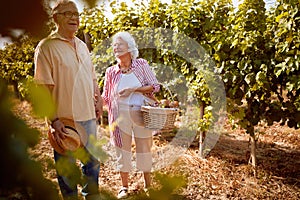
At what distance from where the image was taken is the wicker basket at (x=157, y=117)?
2.85m

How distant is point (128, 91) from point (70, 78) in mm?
836

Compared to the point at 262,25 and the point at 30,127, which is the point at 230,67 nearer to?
the point at 262,25

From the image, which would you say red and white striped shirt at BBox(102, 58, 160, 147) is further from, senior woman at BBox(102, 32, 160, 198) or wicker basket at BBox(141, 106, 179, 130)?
wicker basket at BBox(141, 106, 179, 130)

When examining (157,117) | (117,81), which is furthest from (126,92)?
(157,117)

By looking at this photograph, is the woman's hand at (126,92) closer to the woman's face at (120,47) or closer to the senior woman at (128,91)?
the senior woman at (128,91)

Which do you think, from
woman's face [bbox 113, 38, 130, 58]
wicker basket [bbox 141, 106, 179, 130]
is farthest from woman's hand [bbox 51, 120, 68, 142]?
woman's face [bbox 113, 38, 130, 58]

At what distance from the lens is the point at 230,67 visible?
3.95m

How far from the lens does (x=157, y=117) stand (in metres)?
2.87

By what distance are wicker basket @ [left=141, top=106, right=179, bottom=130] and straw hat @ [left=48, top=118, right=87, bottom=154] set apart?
0.67 m

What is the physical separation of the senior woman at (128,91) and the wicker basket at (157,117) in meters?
0.15

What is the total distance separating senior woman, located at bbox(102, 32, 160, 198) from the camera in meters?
3.04

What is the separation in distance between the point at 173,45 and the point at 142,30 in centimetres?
66

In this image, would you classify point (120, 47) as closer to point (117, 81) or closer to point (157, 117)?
point (117, 81)

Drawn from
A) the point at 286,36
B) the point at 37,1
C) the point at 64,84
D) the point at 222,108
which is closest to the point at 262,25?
the point at 286,36
